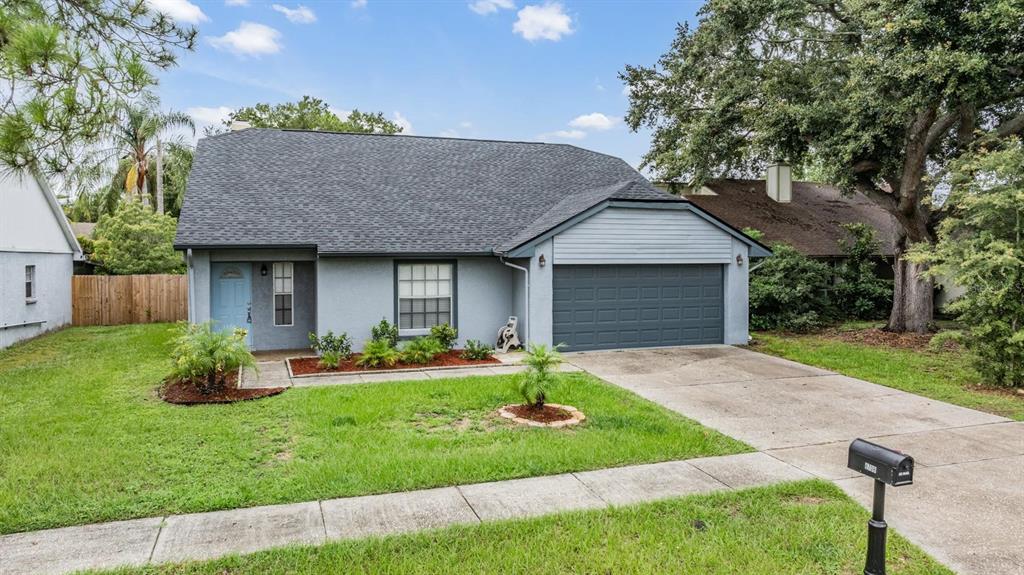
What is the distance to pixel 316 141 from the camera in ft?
54.6

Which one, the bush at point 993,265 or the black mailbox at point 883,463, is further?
the bush at point 993,265

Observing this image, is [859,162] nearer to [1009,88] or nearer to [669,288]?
[1009,88]

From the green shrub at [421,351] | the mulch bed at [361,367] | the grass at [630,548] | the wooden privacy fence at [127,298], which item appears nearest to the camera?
the grass at [630,548]

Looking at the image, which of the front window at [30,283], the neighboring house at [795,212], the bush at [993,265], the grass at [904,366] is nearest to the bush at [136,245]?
the front window at [30,283]

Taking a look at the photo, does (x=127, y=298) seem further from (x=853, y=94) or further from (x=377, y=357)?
(x=853, y=94)

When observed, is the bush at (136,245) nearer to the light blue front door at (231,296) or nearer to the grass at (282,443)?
the light blue front door at (231,296)

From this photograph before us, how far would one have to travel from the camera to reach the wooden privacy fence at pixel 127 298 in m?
19.0

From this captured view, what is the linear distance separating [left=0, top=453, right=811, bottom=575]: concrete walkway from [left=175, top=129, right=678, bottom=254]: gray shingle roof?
7707 millimetres

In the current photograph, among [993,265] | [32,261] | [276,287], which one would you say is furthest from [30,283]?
[993,265]

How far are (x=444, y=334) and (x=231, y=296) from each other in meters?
4.74

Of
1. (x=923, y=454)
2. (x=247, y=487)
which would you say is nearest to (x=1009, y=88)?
(x=923, y=454)

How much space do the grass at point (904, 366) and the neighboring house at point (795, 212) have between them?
5.03 metres

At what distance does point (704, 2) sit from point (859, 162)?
6185 mm

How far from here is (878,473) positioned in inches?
134
